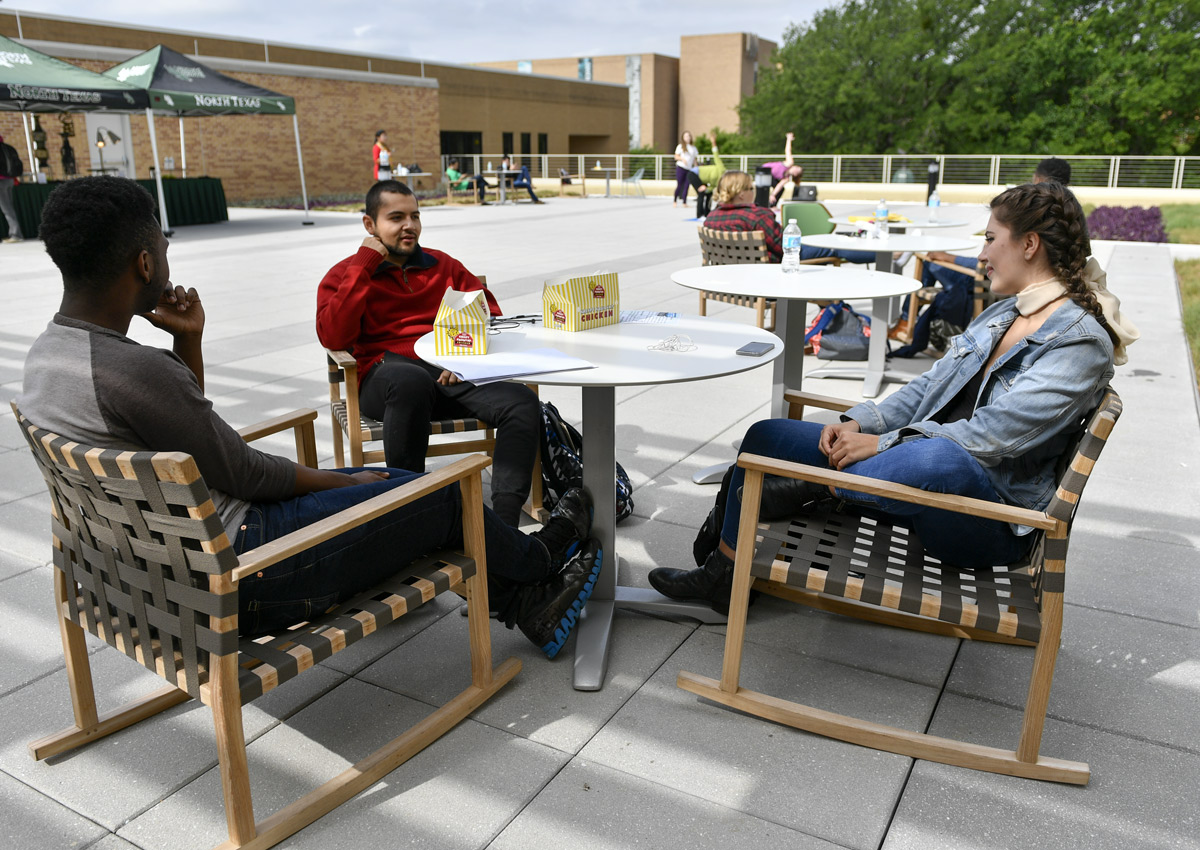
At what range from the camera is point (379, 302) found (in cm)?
342

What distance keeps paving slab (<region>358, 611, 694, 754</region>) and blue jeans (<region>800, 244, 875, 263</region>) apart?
14.2 ft

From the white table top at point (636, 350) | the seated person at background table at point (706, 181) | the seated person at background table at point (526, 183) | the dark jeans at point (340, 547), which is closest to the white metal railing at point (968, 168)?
the seated person at background table at point (526, 183)

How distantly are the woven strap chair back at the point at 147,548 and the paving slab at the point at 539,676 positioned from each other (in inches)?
27.9

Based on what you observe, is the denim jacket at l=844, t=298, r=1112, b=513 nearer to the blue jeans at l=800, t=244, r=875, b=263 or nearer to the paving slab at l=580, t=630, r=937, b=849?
the paving slab at l=580, t=630, r=937, b=849

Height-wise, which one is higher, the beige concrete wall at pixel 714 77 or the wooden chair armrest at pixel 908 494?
the beige concrete wall at pixel 714 77

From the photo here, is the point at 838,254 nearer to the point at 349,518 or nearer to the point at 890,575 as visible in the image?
the point at 890,575

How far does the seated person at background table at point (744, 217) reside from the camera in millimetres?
5645

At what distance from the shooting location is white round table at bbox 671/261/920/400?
3.64 m

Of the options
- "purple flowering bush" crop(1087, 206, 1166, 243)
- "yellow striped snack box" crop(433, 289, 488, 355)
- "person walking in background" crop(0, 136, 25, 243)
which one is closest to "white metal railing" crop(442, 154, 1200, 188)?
"purple flowering bush" crop(1087, 206, 1166, 243)

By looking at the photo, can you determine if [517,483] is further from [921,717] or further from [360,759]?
[921,717]

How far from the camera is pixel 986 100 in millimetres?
36906

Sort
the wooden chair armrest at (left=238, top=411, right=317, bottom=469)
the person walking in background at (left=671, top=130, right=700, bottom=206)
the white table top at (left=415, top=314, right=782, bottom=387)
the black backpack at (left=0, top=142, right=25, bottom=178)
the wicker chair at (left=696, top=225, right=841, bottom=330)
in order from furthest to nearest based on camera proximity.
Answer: the person walking in background at (left=671, top=130, right=700, bottom=206)
the black backpack at (left=0, top=142, right=25, bottom=178)
the wicker chair at (left=696, top=225, right=841, bottom=330)
the wooden chair armrest at (left=238, top=411, right=317, bottom=469)
the white table top at (left=415, top=314, right=782, bottom=387)

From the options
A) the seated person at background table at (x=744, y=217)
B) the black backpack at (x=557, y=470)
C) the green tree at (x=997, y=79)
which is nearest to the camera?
the black backpack at (x=557, y=470)

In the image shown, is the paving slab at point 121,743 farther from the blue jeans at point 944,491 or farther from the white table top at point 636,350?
the blue jeans at point 944,491
